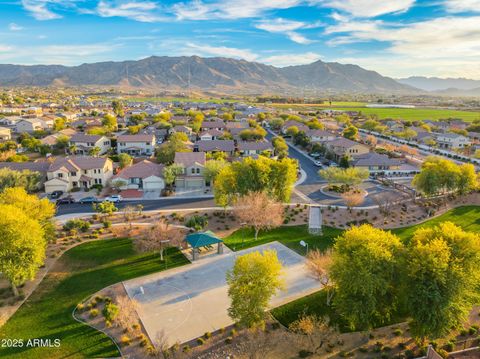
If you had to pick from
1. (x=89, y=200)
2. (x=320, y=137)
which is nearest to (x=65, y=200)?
(x=89, y=200)

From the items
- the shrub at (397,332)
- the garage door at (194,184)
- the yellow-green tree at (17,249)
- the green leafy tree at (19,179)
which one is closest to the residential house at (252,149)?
the garage door at (194,184)

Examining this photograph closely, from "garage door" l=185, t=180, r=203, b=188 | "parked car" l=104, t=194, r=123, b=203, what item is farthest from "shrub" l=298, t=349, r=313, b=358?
"garage door" l=185, t=180, r=203, b=188

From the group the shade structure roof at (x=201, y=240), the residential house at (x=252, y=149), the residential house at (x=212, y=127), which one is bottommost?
the shade structure roof at (x=201, y=240)

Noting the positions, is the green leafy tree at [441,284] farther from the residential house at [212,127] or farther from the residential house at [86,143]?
the residential house at [212,127]

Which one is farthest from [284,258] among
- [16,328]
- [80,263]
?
[16,328]

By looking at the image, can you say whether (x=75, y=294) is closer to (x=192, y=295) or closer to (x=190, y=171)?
(x=192, y=295)

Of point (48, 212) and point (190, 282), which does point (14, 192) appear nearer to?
point (48, 212)
